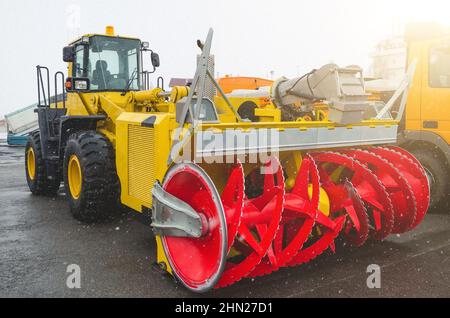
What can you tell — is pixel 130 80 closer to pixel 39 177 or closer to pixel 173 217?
pixel 39 177

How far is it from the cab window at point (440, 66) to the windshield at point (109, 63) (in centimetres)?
413

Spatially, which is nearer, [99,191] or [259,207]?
[259,207]

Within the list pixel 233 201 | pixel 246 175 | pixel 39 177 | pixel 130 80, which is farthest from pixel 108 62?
pixel 233 201

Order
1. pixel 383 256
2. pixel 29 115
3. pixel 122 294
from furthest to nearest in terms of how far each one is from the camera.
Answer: pixel 29 115 → pixel 383 256 → pixel 122 294

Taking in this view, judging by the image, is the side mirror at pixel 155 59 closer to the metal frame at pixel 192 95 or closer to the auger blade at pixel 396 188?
the metal frame at pixel 192 95

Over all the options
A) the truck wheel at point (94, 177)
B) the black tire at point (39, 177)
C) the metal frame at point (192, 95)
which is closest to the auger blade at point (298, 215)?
A: the metal frame at point (192, 95)

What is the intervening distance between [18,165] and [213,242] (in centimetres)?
1012

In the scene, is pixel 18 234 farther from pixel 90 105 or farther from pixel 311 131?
pixel 311 131

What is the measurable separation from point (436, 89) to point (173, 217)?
435 cm

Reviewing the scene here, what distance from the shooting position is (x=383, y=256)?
4.33 m

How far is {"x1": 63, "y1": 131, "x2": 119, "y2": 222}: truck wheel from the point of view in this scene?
16.6 feet

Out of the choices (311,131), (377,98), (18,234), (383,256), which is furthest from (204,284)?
(377,98)

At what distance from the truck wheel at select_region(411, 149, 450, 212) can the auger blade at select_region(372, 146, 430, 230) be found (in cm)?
178

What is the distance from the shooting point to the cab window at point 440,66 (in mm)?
6035
